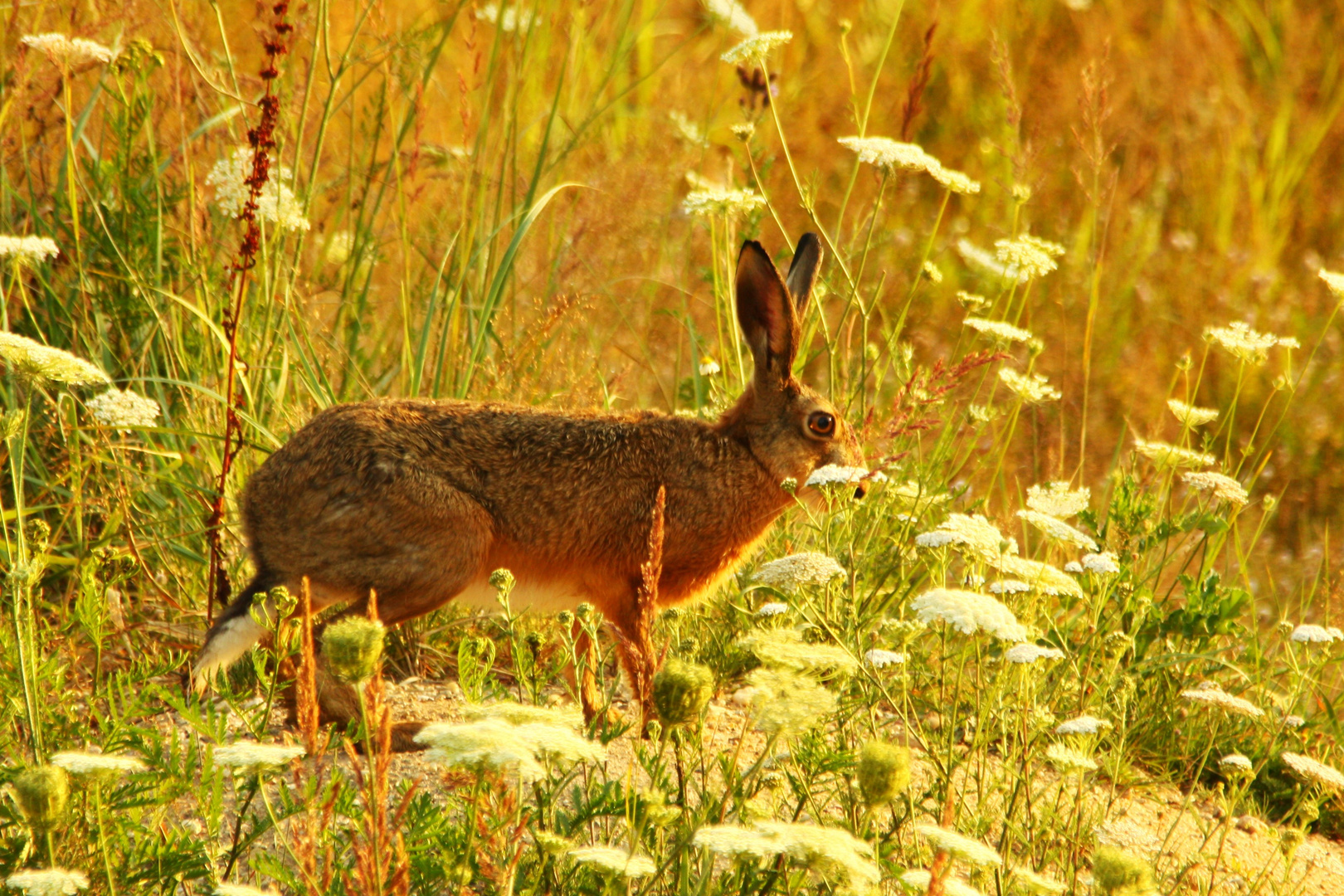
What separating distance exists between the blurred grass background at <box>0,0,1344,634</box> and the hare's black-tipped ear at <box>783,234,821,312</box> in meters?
0.09

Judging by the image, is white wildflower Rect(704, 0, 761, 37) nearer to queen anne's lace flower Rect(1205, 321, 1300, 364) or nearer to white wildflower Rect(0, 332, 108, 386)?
queen anne's lace flower Rect(1205, 321, 1300, 364)

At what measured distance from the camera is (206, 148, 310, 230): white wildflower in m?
4.00

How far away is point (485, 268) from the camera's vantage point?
4762 mm

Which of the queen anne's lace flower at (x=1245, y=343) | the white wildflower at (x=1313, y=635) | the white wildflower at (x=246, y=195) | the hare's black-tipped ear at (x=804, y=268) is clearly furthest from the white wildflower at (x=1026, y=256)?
the white wildflower at (x=246, y=195)

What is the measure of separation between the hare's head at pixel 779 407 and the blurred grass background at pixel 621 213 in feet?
0.57

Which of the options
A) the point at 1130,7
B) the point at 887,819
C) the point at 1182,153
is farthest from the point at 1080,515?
the point at 1130,7

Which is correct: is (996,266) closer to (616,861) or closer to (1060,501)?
(1060,501)

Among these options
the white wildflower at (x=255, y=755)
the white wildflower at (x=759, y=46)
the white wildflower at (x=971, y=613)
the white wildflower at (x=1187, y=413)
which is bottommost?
the white wildflower at (x=255, y=755)

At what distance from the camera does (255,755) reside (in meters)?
1.86

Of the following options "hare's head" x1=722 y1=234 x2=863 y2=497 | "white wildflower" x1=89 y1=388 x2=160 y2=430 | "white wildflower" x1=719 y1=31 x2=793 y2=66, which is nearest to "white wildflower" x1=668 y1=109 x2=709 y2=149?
"white wildflower" x1=719 y1=31 x2=793 y2=66

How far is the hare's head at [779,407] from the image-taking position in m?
4.20

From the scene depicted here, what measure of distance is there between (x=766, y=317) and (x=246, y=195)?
1.70m

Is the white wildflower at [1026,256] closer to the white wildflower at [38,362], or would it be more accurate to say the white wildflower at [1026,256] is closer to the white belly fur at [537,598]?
the white belly fur at [537,598]

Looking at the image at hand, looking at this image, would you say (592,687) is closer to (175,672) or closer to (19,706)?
(175,672)
